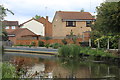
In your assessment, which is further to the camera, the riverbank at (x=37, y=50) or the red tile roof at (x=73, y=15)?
the red tile roof at (x=73, y=15)

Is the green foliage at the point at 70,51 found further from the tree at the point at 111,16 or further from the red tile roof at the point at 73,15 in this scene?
the red tile roof at the point at 73,15

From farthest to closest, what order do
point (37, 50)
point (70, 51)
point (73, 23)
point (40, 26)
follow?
point (40, 26) → point (73, 23) → point (37, 50) → point (70, 51)

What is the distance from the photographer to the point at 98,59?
1966 cm

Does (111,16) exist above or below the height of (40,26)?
below

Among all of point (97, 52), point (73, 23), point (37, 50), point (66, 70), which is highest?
point (73, 23)

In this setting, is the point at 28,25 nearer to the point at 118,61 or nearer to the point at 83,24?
the point at 83,24

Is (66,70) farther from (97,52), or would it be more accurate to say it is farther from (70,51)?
(70,51)

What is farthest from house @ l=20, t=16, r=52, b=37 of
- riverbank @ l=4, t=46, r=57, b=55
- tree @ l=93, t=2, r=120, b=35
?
tree @ l=93, t=2, r=120, b=35

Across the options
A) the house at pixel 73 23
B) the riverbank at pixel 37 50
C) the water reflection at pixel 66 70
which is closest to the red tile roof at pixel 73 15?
the house at pixel 73 23

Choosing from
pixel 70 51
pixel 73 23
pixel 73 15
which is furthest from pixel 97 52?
pixel 73 15

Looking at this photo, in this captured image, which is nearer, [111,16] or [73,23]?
[111,16]

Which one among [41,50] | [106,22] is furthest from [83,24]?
[106,22]

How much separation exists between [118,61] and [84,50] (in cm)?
497

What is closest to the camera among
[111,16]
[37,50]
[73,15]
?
[111,16]
